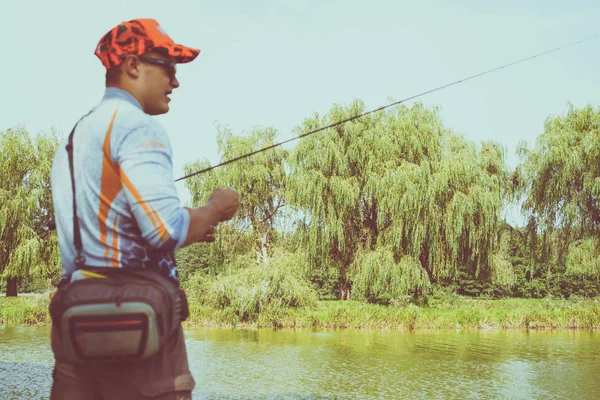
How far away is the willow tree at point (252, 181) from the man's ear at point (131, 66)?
22419 millimetres

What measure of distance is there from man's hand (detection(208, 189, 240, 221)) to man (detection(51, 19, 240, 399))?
40mm

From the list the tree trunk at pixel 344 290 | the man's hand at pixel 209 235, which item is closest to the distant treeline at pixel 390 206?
the tree trunk at pixel 344 290

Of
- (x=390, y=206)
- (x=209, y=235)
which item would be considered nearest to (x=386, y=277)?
(x=390, y=206)

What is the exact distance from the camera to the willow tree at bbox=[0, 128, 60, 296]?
20156 mm

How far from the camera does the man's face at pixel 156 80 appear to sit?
1.57 metres

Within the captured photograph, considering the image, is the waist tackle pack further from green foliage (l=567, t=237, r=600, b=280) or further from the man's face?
green foliage (l=567, t=237, r=600, b=280)

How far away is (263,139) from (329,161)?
19.4 ft

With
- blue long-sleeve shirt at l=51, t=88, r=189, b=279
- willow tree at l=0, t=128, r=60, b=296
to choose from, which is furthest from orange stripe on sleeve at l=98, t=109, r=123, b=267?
willow tree at l=0, t=128, r=60, b=296

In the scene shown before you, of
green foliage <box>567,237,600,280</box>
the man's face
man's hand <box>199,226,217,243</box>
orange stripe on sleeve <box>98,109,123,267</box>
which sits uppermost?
green foliage <box>567,237,600,280</box>

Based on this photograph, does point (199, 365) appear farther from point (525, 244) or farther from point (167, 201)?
point (525, 244)

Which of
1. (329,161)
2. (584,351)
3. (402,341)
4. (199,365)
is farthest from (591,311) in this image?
(199,365)

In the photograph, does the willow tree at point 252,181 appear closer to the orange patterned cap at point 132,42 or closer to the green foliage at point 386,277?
the green foliage at point 386,277

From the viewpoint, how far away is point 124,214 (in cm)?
142

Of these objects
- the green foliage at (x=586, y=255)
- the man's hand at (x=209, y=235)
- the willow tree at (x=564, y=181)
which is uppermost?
the willow tree at (x=564, y=181)
